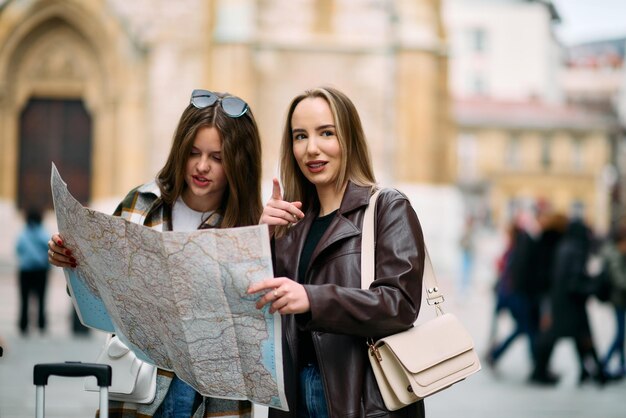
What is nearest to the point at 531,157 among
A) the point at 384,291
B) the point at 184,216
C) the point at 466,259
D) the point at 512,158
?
the point at 512,158

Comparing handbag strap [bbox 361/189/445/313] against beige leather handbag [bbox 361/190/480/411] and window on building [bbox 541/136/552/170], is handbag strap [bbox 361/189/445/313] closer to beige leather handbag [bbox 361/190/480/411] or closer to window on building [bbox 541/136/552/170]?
beige leather handbag [bbox 361/190/480/411]

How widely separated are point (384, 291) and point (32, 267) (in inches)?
464

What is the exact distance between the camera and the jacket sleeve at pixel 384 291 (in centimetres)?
317

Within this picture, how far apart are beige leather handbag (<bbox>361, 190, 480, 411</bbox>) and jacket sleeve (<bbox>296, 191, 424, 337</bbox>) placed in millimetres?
33

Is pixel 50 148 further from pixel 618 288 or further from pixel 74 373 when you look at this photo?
pixel 74 373

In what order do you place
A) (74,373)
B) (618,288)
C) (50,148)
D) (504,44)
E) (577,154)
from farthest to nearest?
(504,44) → (577,154) → (50,148) → (618,288) → (74,373)

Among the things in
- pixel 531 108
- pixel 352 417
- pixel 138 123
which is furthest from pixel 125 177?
pixel 531 108

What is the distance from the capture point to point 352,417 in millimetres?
3260

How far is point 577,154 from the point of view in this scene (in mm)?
74062

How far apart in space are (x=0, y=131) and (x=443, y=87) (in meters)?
10.9

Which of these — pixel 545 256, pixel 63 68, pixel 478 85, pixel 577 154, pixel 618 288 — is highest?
pixel 478 85

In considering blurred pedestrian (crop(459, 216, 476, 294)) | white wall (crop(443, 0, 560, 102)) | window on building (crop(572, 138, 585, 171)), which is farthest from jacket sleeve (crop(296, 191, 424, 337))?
white wall (crop(443, 0, 560, 102))

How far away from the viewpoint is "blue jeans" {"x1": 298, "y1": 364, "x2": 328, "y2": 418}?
11.2ft

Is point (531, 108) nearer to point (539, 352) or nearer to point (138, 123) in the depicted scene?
point (138, 123)
